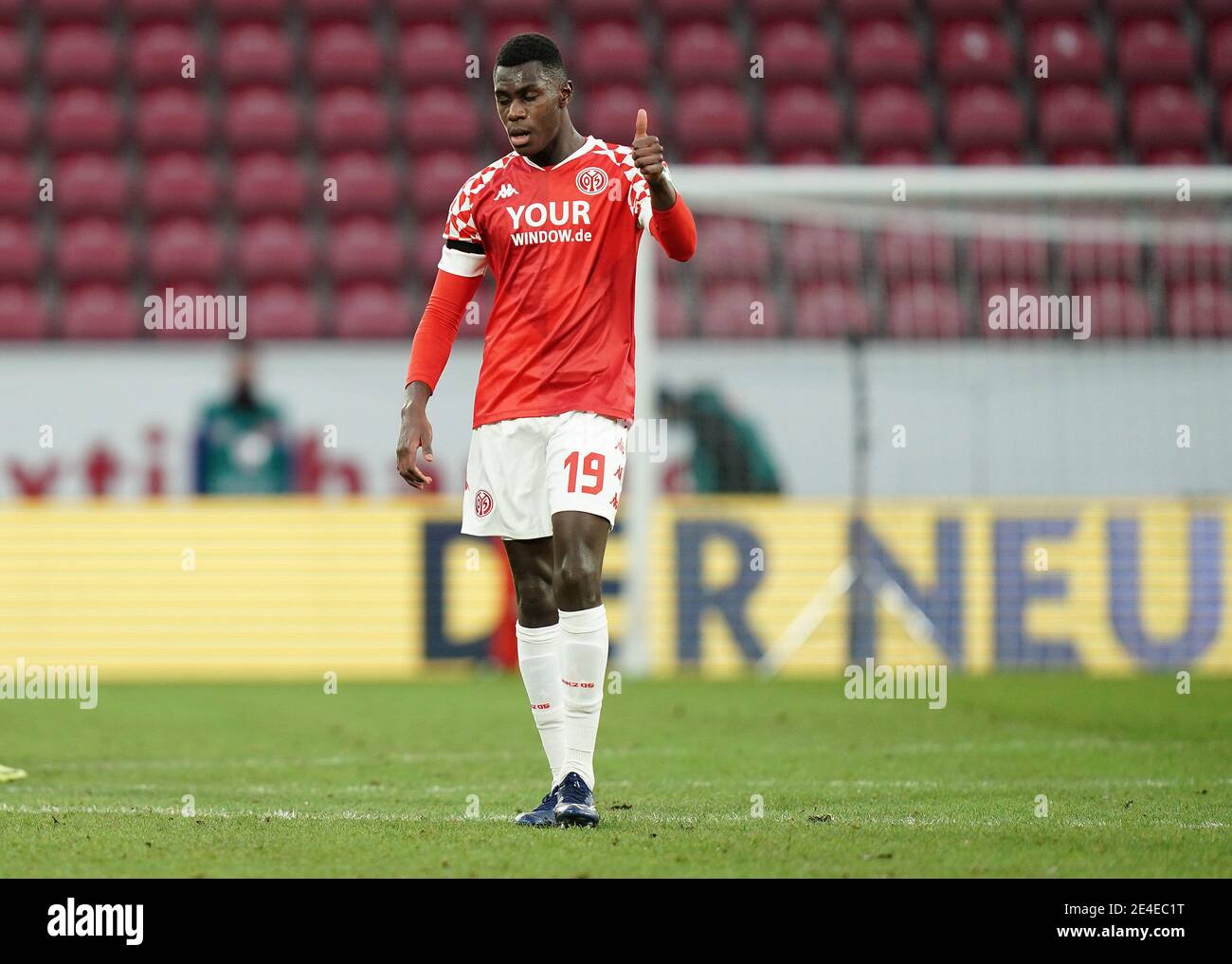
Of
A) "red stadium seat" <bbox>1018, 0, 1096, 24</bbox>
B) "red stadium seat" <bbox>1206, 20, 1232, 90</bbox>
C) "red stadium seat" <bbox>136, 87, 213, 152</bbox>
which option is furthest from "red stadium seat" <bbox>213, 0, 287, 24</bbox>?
"red stadium seat" <bbox>1206, 20, 1232, 90</bbox>

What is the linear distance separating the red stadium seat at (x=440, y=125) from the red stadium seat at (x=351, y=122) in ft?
0.76

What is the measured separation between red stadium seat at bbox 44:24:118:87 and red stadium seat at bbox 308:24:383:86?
73.0 inches

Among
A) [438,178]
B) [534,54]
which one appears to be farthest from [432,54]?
[534,54]

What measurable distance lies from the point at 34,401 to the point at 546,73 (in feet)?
29.9

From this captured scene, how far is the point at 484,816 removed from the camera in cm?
494

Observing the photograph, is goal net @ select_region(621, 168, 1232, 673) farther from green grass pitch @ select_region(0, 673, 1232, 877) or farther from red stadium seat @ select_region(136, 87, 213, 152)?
red stadium seat @ select_region(136, 87, 213, 152)

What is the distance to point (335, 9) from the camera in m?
17.5

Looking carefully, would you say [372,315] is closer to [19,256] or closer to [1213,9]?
[19,256]

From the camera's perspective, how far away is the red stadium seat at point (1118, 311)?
38.7ft

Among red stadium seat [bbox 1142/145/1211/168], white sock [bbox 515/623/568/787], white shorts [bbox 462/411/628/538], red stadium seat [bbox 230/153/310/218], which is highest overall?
red stadium seat [bbox 1142/145/1211/168]

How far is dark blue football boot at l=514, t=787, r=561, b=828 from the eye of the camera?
15.5ft

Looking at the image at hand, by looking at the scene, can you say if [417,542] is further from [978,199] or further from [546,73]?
[546,73]

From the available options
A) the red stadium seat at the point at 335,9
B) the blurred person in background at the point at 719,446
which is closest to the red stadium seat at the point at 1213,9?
the red stadium seat at the point at 335,9

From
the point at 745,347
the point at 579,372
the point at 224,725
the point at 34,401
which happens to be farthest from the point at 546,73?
the point at 34,401
